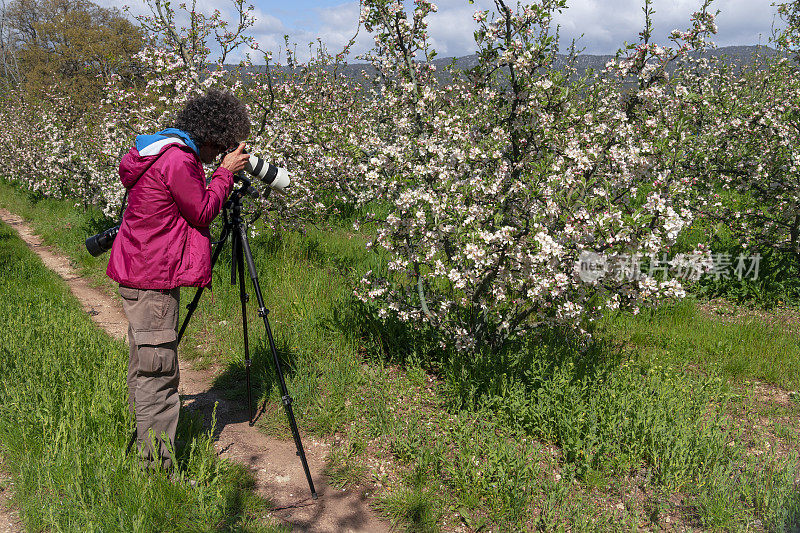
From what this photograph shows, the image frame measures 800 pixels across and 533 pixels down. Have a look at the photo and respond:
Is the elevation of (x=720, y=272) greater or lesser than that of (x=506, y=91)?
lesser

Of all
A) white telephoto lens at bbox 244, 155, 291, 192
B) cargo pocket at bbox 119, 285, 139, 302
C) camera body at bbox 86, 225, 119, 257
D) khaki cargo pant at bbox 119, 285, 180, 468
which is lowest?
khaki cargo pant at bbox 119, 285, 180, 468

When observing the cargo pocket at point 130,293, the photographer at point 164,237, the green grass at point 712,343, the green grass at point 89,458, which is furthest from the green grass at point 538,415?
the cargo pocket at point 130,293

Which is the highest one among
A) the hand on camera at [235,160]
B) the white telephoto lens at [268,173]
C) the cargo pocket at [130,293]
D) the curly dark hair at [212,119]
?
the curly dark hair at [212,119]

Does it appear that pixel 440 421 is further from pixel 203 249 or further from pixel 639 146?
pixel 639 146

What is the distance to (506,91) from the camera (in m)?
4.22

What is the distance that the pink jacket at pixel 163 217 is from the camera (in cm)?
305

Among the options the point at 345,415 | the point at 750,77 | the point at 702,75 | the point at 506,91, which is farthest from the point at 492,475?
the point at 750,77

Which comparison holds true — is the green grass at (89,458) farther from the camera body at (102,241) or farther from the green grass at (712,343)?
the green grass at (712,343)

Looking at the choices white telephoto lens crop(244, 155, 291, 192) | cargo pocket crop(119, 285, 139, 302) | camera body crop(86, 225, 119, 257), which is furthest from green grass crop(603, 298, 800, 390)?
camera body crop(86, 225, 119, 257)

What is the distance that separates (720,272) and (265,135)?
697cm

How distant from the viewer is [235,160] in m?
3.41

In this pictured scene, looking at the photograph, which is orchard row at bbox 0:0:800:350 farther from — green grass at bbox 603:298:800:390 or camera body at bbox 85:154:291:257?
green grass at bbox 603:298:800:390

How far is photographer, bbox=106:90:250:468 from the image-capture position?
306 centimetres

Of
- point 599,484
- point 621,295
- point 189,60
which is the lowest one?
point 599,484
